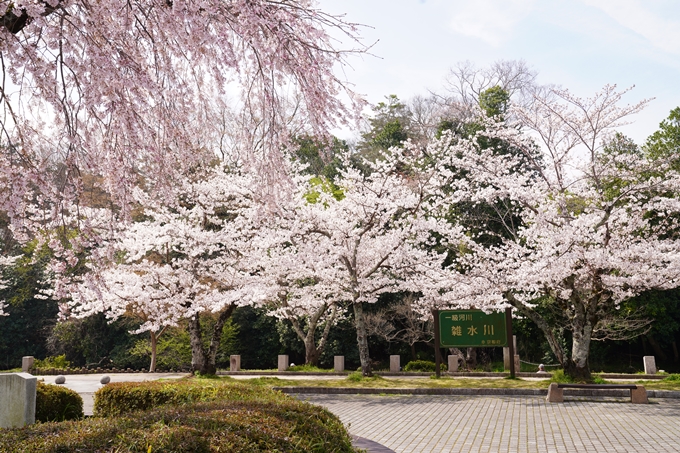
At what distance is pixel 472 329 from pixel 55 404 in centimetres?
1075

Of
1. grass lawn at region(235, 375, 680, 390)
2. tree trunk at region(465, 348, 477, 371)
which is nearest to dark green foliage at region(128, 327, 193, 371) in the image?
grass lawn at region(235, 375, 680, 390)

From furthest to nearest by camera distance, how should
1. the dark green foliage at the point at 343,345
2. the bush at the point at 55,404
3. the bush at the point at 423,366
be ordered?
the dark green foliage at the point at 343,345
the bush at the point at 423,366
the bush at the point at 55,404

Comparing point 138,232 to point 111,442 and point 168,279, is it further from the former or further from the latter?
point 111,442

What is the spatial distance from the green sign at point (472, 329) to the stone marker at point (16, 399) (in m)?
11.1

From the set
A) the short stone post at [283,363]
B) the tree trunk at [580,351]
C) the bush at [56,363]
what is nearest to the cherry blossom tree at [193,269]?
the short stone post at [283,363]

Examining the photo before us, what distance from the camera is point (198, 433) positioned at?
4.02 m

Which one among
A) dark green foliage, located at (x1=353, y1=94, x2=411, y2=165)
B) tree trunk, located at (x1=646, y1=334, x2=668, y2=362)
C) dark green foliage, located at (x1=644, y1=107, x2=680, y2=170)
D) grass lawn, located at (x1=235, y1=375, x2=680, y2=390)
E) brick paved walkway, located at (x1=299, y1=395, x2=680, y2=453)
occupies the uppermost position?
dark green foliage, located at (x1=353, y1=94, x2=411, y2=165)

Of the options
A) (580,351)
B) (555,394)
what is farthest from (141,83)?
Answer: (580,351)

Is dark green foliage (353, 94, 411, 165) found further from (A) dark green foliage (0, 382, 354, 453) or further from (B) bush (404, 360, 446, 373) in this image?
(A) dark green foliage (0, 382, 354, 453)

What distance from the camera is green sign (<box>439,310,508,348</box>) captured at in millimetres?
15984

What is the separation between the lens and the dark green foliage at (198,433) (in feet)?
12.4

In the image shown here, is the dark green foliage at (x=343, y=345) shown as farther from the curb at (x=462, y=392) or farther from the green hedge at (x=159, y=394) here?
the green hedge at (x=159, y=394)

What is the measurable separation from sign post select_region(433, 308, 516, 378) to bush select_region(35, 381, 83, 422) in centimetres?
958

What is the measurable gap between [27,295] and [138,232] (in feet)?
45.9
